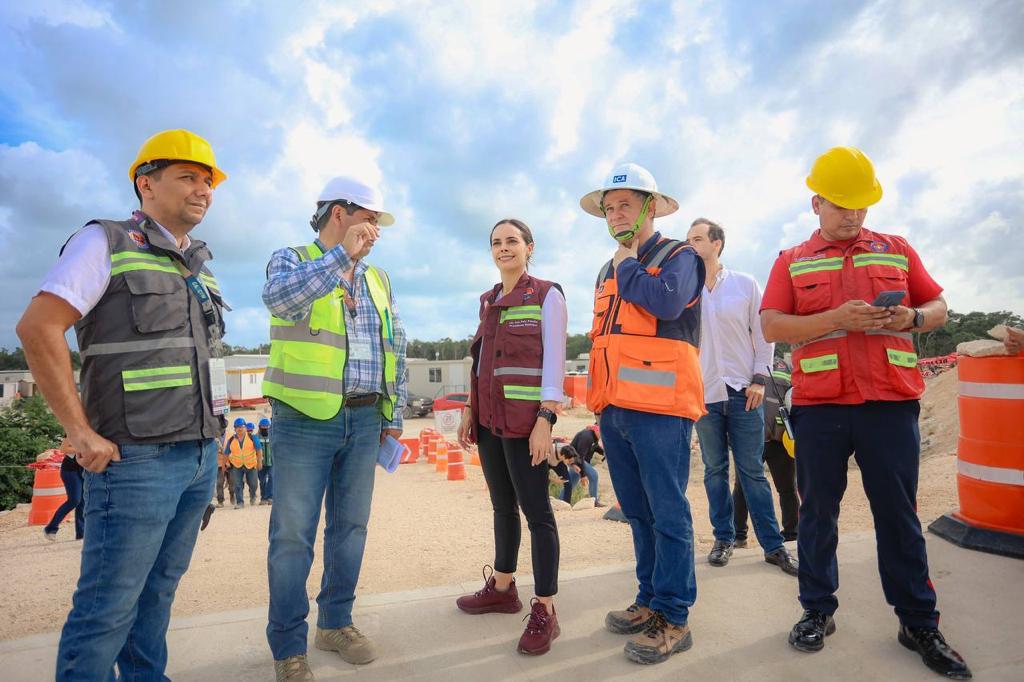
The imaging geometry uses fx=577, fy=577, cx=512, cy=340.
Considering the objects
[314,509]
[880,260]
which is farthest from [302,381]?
[880,260]

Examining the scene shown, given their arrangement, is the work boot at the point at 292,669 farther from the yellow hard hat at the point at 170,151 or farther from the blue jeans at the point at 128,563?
the yellow hard hat at the point at 170,151

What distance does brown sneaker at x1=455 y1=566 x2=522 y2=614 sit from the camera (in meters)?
3.36

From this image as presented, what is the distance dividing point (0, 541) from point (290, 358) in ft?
29.4

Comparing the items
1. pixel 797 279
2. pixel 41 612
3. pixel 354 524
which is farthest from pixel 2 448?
pixel 797 279

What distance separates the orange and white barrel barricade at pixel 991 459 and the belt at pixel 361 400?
4066 millimetres

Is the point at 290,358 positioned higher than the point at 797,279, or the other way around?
the point at 797,279

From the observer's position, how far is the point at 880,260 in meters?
2.92

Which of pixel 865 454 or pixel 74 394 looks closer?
pixel 74 394

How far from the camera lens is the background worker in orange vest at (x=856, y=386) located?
2.77m

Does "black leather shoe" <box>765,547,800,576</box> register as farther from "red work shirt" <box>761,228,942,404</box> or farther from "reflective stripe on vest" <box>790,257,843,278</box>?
"reflective stripe on vest" <box>790,257,843,278</box>

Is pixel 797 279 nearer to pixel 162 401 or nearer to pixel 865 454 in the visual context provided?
pixel 865 454

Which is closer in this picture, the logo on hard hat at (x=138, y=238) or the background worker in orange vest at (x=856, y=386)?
the logo on hard hat at (x=138, y=238)

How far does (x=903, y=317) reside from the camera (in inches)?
107

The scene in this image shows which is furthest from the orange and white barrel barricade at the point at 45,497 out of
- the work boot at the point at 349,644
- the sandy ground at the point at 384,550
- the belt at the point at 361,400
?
the belt at the point at 361,400
